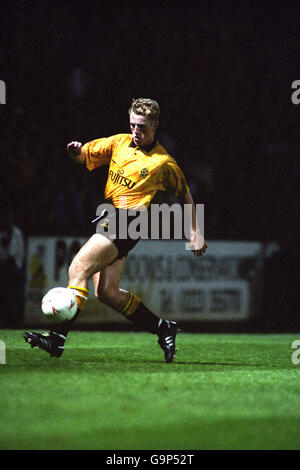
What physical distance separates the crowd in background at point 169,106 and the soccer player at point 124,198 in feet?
16.1

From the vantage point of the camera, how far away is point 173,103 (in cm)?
1380

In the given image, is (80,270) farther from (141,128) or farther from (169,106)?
(169,106)

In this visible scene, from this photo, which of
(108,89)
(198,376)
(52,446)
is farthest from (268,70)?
(52,446)

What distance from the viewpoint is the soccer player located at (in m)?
5.46

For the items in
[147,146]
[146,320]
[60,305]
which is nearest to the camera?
[60,305]

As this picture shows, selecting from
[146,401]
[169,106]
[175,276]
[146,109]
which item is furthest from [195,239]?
[169,106]

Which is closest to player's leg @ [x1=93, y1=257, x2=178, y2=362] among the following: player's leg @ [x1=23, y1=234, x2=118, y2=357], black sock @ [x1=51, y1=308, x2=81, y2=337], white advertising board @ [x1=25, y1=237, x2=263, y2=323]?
player's leg @ [x1=23, y1=234, x2=118, y2=357]

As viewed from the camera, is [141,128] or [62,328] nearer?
[62,328]

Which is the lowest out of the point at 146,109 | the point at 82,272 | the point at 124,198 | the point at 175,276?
the point at 82,272

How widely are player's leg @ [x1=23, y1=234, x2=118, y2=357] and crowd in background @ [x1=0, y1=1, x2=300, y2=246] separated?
527 cm

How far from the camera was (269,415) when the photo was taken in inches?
148

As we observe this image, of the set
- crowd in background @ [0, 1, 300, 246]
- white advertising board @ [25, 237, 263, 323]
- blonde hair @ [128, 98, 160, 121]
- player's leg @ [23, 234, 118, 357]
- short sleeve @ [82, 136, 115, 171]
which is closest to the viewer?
player's leg @ [23, 234, 118, 357]

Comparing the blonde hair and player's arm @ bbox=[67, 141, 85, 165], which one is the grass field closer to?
player's arm @ bbox=[67, 141, 85, 165]

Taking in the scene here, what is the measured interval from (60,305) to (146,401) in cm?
140
